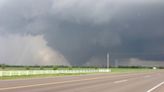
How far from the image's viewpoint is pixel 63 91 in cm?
2055

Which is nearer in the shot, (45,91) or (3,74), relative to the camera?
(45,91)

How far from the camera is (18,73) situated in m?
53.8

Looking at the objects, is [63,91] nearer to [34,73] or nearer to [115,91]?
[115,91]

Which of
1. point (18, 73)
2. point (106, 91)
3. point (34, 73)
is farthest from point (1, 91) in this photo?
point (34, 73)

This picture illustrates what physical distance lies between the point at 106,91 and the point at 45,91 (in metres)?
3.64

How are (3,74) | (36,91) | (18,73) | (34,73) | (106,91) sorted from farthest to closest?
(34,73), (18,73), (3,74), (106,91), (36,91)

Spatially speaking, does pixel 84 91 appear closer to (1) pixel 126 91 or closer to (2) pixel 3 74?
(1) pixel 126 91

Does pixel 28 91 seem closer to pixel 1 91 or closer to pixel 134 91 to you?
pixel 1 91

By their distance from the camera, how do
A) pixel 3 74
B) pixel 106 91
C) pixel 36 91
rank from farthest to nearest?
pixel 3 74, pixel 106 91, pixel 36 91

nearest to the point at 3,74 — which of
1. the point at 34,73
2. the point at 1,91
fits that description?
the point at 34,73

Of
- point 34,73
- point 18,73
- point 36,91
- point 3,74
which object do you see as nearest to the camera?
point 36,91

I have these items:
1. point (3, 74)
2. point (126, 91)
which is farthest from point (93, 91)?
point (3, 74)

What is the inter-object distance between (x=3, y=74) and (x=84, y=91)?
3133 centimetres

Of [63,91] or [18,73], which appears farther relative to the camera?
[18,73]
